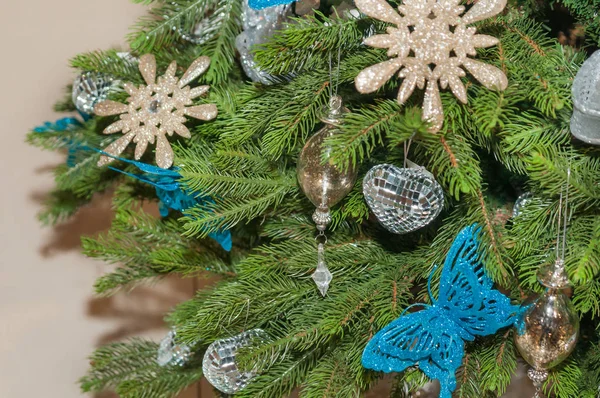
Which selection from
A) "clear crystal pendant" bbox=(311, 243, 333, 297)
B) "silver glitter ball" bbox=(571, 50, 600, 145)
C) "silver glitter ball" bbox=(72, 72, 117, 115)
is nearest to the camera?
"silver glitter ball" bbox=(571, 50, 600, 145)

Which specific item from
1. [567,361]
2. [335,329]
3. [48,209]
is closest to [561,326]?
[567,361]

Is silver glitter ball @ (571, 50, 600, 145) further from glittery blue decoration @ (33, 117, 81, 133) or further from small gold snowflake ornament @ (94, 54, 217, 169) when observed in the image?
glittery blue decoration @ (33, 117, 81, 133)

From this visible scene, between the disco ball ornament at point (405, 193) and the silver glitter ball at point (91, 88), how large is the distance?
0.39m

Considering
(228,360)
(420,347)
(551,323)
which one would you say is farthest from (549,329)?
(228,360)

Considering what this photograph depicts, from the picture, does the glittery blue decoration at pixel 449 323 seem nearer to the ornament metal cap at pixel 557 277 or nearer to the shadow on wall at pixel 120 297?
the ornament metal cap at pixel 557 277

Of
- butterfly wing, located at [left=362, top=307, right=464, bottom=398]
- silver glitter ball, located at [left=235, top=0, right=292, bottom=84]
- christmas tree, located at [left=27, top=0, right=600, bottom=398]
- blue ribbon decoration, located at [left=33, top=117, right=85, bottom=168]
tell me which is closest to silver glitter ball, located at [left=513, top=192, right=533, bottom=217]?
christmas tree, located at [left=27, top=0, right=600, bottom=398]

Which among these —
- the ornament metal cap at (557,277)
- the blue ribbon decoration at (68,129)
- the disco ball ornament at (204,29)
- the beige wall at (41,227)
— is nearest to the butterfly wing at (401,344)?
the ornament metal cap at (557,277)

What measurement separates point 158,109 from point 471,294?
15.0 inches

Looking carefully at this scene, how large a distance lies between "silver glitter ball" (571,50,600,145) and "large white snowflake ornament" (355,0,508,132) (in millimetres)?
57

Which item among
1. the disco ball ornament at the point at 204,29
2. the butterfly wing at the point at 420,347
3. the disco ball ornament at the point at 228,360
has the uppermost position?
the disco ball ornament at the point at 204,29

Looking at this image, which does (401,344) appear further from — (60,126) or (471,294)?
(60,126)

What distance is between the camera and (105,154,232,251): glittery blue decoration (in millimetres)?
716

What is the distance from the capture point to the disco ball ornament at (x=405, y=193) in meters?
0.59

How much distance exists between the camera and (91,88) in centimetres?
84
